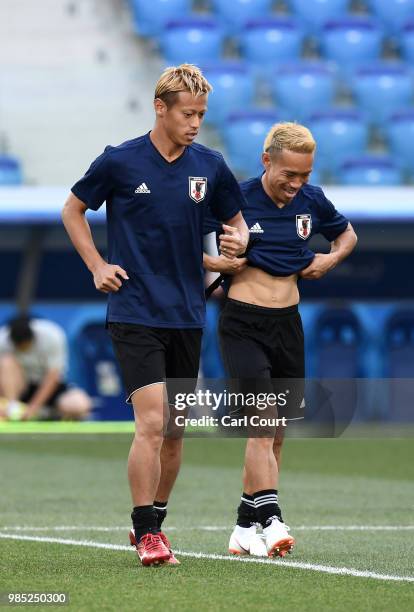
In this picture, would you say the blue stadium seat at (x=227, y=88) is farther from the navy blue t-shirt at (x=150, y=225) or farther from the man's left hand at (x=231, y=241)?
the navy blue t-shirt at (x=150, y=225)

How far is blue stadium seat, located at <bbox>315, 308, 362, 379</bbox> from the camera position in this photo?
1616cm

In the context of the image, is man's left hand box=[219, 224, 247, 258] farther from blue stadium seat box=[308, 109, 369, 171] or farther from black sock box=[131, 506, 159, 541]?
blue stadium seat box=[308, 109, 369, 171]

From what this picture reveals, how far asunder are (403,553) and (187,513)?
2201 millimetres

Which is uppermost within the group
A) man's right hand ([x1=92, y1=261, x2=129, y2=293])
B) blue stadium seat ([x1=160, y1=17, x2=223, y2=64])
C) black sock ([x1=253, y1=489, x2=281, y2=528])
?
blue stadium seat ([x1=160, y1=17, x2=223, y2=64])

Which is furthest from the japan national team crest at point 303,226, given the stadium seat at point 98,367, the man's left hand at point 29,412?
the stadium seat at point 98,367

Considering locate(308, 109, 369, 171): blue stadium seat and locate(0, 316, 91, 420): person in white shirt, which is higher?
locate(308, 109, 369, 171): blue stadium seat

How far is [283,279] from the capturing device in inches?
257

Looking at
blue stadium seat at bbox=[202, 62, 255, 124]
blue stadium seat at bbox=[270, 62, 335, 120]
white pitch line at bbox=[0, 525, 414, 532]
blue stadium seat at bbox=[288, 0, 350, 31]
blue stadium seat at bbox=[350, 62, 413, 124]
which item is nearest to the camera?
white pitch line at bbox=[0, 525, 414, 532]

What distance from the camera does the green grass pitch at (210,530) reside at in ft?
16.3

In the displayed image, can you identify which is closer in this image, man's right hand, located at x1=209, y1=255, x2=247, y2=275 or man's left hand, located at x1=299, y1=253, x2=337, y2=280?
man's right hand, located at x1=209, y1=255, x2=247, y2=275

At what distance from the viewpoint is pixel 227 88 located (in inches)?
691

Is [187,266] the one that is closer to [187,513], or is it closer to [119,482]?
[187,513]

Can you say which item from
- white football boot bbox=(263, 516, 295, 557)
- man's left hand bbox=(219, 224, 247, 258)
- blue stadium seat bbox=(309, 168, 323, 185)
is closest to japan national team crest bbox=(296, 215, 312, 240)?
man's left hand bbox=(219, 224, 247, 258)

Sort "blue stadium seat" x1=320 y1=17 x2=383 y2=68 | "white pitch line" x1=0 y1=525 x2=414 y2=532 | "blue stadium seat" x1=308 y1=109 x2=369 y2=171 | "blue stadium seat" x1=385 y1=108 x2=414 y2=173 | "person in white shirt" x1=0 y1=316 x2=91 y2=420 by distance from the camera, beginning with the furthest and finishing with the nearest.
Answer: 1. "blue stadium seat" x1=320 y1=17 x2=383 y2=68
2. "blue stadium seat" x1=385 y1=108 x2=414 y2=173
3. "blue stadium seat" x1=308 y1=109 x2=369 y2=171
4. "person in white shirt" x1=0 y1=316 x2=91 y2=420
5. "white pitch line" x1=0 y1=525 x2=414 y2=532
